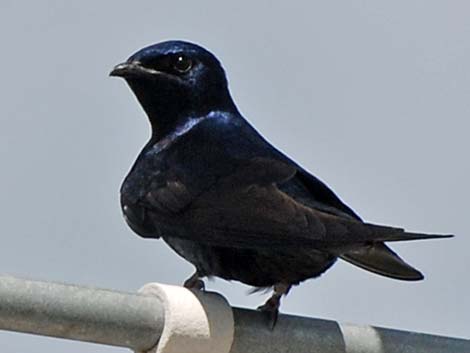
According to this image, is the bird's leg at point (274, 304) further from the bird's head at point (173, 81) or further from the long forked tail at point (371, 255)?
the bird's head at point (173, 81)

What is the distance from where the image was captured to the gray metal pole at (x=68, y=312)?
2924mm

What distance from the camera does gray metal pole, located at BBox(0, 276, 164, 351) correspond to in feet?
9.59

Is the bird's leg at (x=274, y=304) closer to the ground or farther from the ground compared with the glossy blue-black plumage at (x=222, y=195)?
closer to the ground

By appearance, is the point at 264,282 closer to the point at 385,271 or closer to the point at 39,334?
the point at 385,271

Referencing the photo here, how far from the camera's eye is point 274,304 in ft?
12.9

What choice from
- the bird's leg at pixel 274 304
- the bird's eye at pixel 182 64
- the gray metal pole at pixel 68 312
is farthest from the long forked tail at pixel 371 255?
the bird's eye at pixel 182 64

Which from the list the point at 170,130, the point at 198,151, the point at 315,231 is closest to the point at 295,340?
the point at 315,231

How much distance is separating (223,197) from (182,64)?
0.94m

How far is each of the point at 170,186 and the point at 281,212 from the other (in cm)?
58

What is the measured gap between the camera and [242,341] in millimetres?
3484

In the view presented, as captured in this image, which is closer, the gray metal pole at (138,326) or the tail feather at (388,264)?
the gray metal pole at (138,326)

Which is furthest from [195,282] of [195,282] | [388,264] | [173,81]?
[173,81]

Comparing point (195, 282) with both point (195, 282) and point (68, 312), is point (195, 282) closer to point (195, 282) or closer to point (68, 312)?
point (195, 282)

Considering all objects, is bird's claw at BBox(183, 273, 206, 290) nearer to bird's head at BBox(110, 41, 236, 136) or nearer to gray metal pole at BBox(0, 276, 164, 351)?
bird's head at BBox(110, 41, 236, 136)
